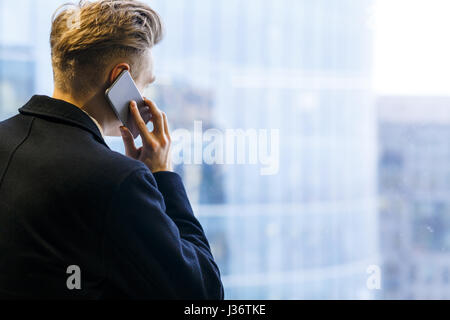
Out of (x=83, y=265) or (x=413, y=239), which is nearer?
(x=83, y=265)

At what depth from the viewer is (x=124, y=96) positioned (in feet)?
2.23

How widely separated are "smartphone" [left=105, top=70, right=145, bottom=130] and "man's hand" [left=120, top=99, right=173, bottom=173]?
1 cm

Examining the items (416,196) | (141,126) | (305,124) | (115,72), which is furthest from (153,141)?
(305,124)

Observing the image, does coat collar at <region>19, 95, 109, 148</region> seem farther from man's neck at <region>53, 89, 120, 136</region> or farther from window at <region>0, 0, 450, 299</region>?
window at <region>0, 0, 450, 299</region>

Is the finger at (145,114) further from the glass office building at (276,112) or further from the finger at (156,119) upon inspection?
the glass office building at (276,112)

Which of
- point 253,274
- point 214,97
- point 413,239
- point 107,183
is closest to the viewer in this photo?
point 107,183

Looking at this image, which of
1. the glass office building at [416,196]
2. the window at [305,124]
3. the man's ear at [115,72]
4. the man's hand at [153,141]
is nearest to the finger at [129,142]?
the man's hand at [153,141]

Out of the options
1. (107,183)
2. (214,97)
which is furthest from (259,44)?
(107,183)

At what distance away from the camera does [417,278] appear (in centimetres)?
142

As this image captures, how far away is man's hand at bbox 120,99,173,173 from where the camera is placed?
0.72 m

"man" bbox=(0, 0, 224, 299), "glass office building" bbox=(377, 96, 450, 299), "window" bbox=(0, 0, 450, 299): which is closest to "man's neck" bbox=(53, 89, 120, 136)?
"man" bbox=(0, 0, 224, 299)
